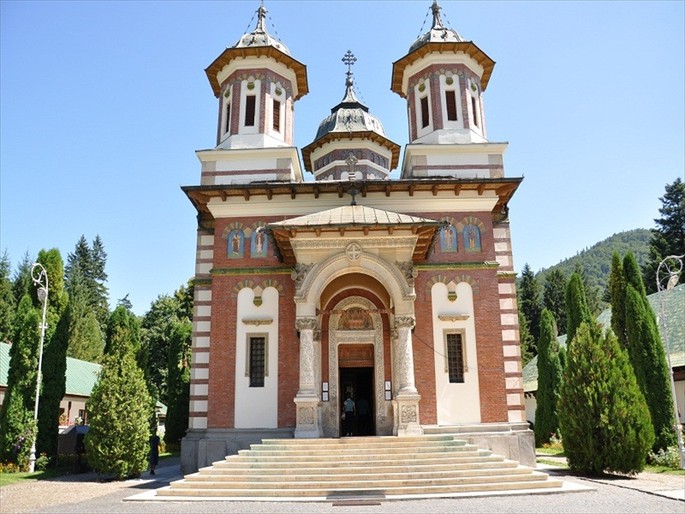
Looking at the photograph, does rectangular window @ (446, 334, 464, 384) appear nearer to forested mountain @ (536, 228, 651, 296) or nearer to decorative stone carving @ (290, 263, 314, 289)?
decorative stone carving @ (290, 263, 314, 289)

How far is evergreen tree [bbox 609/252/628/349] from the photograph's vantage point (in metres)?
24.5

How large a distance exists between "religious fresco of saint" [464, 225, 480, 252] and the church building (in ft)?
0.17

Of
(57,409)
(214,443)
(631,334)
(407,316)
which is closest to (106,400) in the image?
(214,443)

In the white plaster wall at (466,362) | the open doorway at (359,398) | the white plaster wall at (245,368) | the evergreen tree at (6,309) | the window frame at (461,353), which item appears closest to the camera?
the white plaster wall at (466,362)

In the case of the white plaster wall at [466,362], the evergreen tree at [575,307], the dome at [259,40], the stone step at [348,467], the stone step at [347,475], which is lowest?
the stone step at [347,475]

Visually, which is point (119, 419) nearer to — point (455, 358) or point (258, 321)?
point (258, 321)

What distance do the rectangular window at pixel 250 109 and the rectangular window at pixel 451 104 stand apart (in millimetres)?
8267

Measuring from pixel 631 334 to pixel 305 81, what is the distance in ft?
57.4

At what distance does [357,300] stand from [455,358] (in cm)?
405

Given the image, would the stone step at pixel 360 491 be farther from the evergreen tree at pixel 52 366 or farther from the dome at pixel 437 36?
the dome at pixel 437 36

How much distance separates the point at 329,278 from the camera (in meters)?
19.0

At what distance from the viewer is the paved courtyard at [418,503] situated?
11.7 m

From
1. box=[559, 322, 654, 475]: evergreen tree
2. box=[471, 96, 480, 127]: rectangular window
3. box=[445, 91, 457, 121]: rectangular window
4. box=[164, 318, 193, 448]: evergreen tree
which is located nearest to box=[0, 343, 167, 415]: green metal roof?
box=[164, 318, 193, 448]: evergreen tree

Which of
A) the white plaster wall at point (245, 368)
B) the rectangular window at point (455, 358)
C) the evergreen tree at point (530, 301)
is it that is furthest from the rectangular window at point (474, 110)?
the evergreen tree at point (530, 301)
